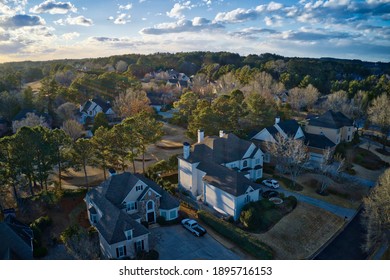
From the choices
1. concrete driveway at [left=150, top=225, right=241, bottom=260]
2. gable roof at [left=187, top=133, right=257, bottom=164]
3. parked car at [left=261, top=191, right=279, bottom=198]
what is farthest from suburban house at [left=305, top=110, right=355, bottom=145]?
concrete driveway at [left=150, top=225, right=241, bottom=260]

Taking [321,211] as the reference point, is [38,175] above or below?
above

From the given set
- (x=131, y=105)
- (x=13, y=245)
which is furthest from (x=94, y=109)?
(x=13, y=245)

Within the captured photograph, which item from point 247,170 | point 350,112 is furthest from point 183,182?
point 350,112

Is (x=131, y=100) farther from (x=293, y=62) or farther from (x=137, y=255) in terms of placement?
(x=293, y=62)

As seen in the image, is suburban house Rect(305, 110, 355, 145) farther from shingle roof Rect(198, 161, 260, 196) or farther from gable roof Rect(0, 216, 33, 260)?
gable roof Rect(0, 216, 33, 260)

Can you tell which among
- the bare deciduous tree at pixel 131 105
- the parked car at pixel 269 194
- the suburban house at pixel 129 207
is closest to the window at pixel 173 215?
the suburban house at pixel 129 207

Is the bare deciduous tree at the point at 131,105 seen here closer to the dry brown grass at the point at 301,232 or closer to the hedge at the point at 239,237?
the hedge at the point at 239,237

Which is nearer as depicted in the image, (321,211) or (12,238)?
(12,238)
